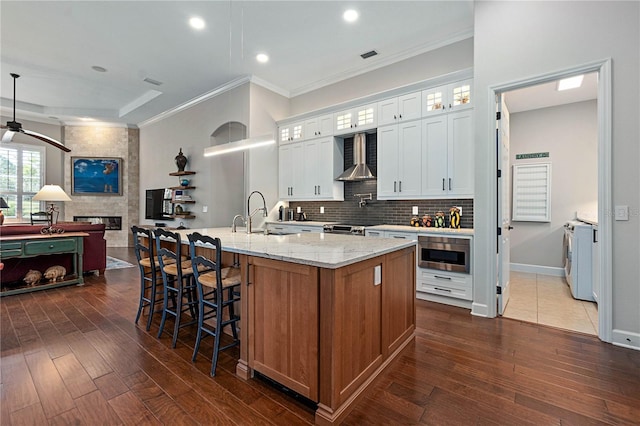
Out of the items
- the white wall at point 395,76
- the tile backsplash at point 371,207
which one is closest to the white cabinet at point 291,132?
the white wall at point 395,76

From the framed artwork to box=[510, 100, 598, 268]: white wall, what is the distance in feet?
32.7

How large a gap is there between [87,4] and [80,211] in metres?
6.84

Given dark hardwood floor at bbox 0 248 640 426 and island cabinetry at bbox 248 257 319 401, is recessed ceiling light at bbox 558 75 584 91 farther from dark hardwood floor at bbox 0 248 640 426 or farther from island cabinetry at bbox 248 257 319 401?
island cabinetry at bbox 248 257 319 401

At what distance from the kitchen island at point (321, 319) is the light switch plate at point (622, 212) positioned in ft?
6.83

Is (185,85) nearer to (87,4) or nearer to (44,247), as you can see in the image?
(87,4)

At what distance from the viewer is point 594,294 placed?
367 cm

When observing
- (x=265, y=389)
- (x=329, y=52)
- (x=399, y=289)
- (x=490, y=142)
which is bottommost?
(x=265, y=389)

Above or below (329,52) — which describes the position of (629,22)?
below

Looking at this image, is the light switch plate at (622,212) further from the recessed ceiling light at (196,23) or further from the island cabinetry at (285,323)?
the recessed ceiling light at (196,23)

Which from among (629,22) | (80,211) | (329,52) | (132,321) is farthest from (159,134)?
(629,22)

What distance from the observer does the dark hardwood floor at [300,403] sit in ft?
5.74

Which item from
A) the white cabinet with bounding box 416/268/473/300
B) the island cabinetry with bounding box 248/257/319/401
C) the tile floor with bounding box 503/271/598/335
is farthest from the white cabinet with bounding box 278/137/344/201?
the island cabinetry with bounding box 248/257/319/401

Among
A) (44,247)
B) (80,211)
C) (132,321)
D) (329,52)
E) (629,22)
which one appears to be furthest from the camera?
(80,211)

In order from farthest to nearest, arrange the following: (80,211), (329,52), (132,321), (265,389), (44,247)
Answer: (80,211) → (329,52) → (44,247) → (132,321) → (265,389)
